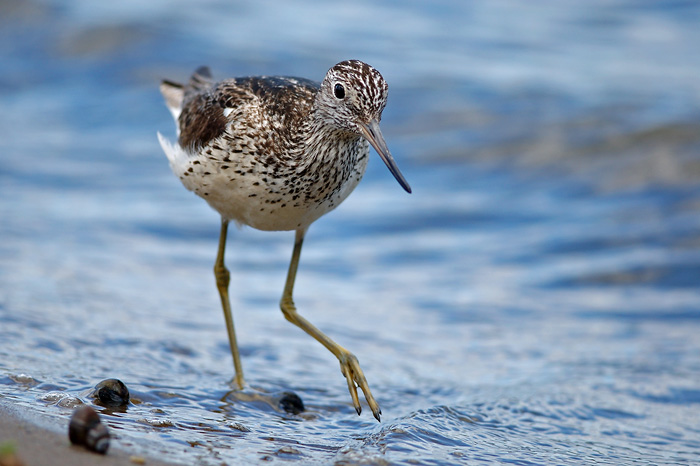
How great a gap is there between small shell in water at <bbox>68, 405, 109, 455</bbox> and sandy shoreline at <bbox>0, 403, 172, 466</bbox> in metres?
0.04

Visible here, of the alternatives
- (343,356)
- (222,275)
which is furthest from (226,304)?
(343,356)

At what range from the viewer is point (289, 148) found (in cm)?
580

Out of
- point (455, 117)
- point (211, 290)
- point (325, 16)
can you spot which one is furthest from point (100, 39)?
point (211, 290)

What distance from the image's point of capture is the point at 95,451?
425cm

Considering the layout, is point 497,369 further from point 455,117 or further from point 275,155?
point 455,117

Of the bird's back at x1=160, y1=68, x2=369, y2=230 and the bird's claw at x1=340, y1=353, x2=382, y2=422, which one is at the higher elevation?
the bird's back at x1=160, y1=68, x2=369, y2=230

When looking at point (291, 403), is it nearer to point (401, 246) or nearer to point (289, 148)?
point (289, 148)

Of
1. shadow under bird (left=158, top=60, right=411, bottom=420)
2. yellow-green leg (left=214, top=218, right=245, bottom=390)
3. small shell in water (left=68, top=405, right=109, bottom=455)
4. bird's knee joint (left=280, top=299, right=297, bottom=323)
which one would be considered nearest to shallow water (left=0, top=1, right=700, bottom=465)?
yellow-green leg (left=214, top=218, right=245, bottom=390)

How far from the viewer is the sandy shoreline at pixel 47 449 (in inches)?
160

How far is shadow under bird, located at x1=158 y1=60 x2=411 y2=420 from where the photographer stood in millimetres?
5584

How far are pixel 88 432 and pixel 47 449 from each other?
0.20 metres

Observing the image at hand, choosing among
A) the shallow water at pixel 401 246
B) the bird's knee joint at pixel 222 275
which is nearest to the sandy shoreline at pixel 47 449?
the shallow water at pixel 401 246

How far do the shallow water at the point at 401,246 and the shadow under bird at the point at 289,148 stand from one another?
3.75 feet

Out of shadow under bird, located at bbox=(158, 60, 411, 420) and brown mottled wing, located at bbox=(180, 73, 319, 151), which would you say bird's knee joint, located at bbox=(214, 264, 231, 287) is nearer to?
shadow under bird, located at bbox=(158, 60, 411, 420)
